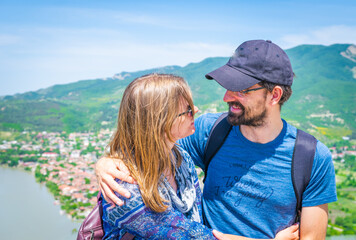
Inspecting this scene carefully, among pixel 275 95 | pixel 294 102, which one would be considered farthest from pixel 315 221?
pixel 294 102

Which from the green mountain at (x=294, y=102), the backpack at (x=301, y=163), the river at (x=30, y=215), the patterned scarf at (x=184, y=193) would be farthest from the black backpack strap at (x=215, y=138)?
the green mountain at (x=294, y=102)

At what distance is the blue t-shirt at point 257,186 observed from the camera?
1.18 meters

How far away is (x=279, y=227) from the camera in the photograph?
4.15ft

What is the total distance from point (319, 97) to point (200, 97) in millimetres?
21397

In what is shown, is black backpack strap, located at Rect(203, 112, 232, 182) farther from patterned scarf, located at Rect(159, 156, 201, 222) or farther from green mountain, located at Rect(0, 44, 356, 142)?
green mountain, located at Rect(0, 44, 356, 142)

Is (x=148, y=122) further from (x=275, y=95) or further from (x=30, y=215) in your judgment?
(x=30, y=215)

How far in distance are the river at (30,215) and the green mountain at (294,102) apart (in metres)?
24.4

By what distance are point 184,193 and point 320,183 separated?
554 mm

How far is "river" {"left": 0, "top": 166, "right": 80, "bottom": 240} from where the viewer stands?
A: 20219 millimetres

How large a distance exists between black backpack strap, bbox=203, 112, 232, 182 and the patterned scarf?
144mm

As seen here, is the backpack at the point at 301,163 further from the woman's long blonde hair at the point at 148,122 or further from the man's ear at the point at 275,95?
the woman's long blonde hair at the point at 148,122

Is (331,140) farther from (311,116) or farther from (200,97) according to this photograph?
(200,97)

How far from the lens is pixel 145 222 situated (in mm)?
979

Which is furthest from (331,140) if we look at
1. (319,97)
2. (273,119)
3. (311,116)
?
(273,119)
